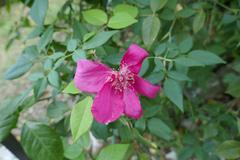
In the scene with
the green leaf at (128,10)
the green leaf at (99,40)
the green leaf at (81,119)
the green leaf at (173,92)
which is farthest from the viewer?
the green leaf at (128,10)

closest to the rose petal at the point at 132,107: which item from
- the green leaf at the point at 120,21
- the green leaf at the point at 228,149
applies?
the green leaf at the point at 120,21

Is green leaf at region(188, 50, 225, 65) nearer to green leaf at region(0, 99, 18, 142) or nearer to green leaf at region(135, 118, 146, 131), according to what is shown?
green leaf at region(135, 118, 146, 131)

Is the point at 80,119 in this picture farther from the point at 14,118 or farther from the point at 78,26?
the point at 78,26

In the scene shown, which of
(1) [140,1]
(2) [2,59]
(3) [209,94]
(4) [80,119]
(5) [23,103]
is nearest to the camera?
(4) [80,119]

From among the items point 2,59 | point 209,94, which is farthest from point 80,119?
point 2,59

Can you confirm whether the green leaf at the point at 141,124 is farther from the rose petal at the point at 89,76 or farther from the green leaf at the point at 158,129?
the rose petal at the point at 89,76

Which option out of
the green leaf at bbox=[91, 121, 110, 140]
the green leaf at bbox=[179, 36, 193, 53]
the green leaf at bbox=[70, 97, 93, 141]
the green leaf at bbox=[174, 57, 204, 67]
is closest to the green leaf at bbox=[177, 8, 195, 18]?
the green leaf at bbox=[179, 36, 193, 53]
